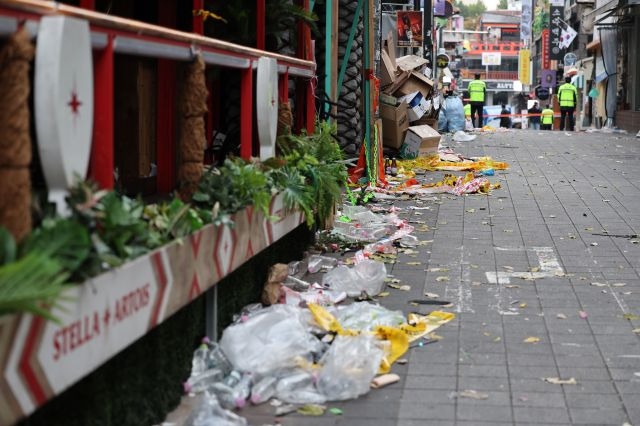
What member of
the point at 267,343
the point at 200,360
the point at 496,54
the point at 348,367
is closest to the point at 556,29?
the point at 267,343

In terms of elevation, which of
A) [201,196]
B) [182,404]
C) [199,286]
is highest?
[201,196]

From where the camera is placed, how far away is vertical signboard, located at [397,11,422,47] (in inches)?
965

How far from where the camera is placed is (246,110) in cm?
623

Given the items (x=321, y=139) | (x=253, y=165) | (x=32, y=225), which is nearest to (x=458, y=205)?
(x=321, y=139)

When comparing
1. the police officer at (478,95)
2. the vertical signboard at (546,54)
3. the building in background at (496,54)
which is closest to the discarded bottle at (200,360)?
the police officer at (478,95)

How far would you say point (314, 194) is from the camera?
24.0 ft

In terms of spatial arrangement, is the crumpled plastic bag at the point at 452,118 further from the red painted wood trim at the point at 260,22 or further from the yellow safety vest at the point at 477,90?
the red painted wood trim at the point at 260,22

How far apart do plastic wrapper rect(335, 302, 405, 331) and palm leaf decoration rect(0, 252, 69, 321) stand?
3.31 meters

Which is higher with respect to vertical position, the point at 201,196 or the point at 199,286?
the point at 201,196

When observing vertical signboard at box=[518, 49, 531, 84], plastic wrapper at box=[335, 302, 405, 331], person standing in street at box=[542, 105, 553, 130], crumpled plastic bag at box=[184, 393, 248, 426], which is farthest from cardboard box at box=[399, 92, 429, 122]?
vertical signboard at box=[518, 49, 531, 84]

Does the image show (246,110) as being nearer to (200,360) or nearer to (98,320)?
(200,360)

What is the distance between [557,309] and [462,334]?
0.99m

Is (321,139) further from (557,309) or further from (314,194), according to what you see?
(557,309)

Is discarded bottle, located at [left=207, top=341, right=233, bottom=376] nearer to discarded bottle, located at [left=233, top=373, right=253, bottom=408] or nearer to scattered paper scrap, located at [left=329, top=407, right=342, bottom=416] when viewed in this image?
discarded bottle, located at [left=233, top=373, right=253, bottom=408]
